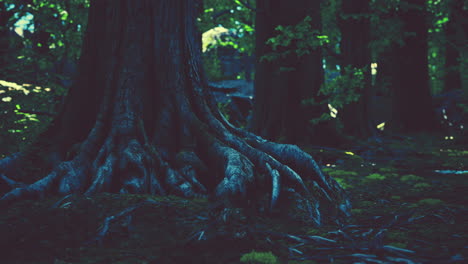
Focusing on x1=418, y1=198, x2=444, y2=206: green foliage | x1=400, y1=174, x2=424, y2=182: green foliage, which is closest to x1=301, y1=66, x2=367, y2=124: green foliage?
x1=400, y1=174, x2=424, y2=182: green foliage

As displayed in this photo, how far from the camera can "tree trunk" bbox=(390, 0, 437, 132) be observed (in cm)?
1609

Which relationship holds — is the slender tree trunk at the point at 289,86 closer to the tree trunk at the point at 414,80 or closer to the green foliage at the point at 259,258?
the green foliage at the point at 259,258

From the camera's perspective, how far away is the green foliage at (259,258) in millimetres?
2756

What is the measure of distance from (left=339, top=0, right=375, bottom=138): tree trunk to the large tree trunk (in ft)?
26.8

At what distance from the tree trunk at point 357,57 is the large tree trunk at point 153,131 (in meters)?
8.18

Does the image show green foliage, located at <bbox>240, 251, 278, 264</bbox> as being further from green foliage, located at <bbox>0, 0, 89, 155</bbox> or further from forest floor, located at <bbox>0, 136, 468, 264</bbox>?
green foliage, located at <bbox>0, 0, 89, 155</bbox>

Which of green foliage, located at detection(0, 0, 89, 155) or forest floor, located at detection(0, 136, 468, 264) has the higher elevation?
green foliage, located at detection(0, 0, 89, 155)

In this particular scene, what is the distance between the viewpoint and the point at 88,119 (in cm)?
546

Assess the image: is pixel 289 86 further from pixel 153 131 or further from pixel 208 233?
pixel 208 233

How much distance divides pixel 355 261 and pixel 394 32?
483 inches

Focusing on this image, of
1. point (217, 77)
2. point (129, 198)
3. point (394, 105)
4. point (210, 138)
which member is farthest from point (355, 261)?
point (217, 77)

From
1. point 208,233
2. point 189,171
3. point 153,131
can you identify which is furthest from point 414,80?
point 208,233

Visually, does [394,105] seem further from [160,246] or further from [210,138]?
[160,246]

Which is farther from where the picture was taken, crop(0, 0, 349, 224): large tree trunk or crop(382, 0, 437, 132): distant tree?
crop(382, 0, 437, 132): distant tree
